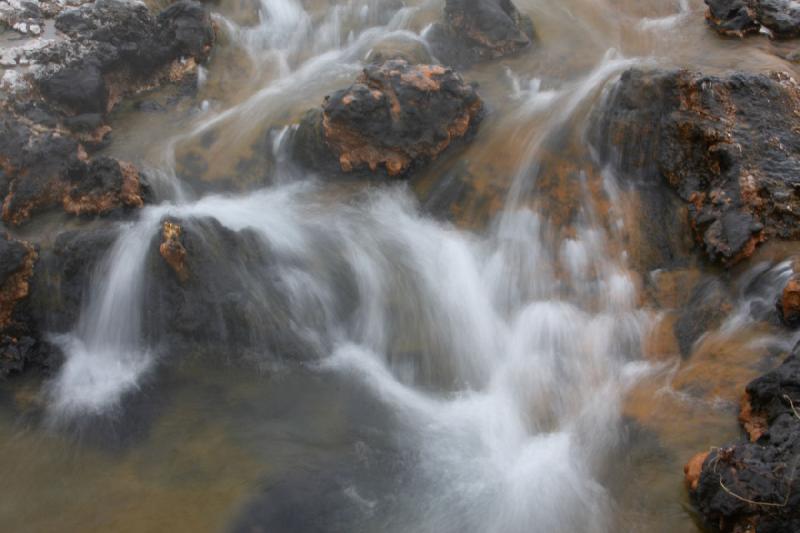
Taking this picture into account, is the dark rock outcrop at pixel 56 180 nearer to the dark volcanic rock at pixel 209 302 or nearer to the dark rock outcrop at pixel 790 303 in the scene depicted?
the dark volcanic rock at pixel 209 302

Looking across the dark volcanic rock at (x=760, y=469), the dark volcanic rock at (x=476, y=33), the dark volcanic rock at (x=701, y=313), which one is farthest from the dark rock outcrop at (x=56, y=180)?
the dark volcanic rock at (x=760, y=469)

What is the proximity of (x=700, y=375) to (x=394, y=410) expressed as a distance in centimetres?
361

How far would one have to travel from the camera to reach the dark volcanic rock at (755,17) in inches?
418

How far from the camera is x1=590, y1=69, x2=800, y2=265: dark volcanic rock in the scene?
771 centimetres

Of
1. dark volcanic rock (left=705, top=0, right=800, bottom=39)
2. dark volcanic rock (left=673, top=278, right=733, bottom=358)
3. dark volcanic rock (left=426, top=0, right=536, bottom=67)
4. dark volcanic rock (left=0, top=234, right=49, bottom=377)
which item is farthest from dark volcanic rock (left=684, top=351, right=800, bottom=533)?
dark volcanic rock (left=426, top=0, right=536, bottom=67)

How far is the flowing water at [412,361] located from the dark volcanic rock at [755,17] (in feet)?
1.73

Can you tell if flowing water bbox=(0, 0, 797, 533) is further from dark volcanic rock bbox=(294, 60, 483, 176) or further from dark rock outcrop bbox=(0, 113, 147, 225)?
dark rock outcrop bbox=(0, 113, 147, 225)

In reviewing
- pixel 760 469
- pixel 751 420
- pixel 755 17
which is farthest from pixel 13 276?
pixel 755 17

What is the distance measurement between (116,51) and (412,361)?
28.9 ft

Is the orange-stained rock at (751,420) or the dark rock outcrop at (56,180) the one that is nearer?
the orange-stained rock at (751,420)

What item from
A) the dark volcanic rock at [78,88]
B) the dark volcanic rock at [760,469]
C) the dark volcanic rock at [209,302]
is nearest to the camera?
the dark volcanic rock at [760,469]

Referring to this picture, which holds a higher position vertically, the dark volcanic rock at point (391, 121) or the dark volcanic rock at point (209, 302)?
the dark volcanic rock at point (391, 121)

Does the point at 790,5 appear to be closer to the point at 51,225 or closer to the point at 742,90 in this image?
the point at 742,90

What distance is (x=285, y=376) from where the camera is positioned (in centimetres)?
754
